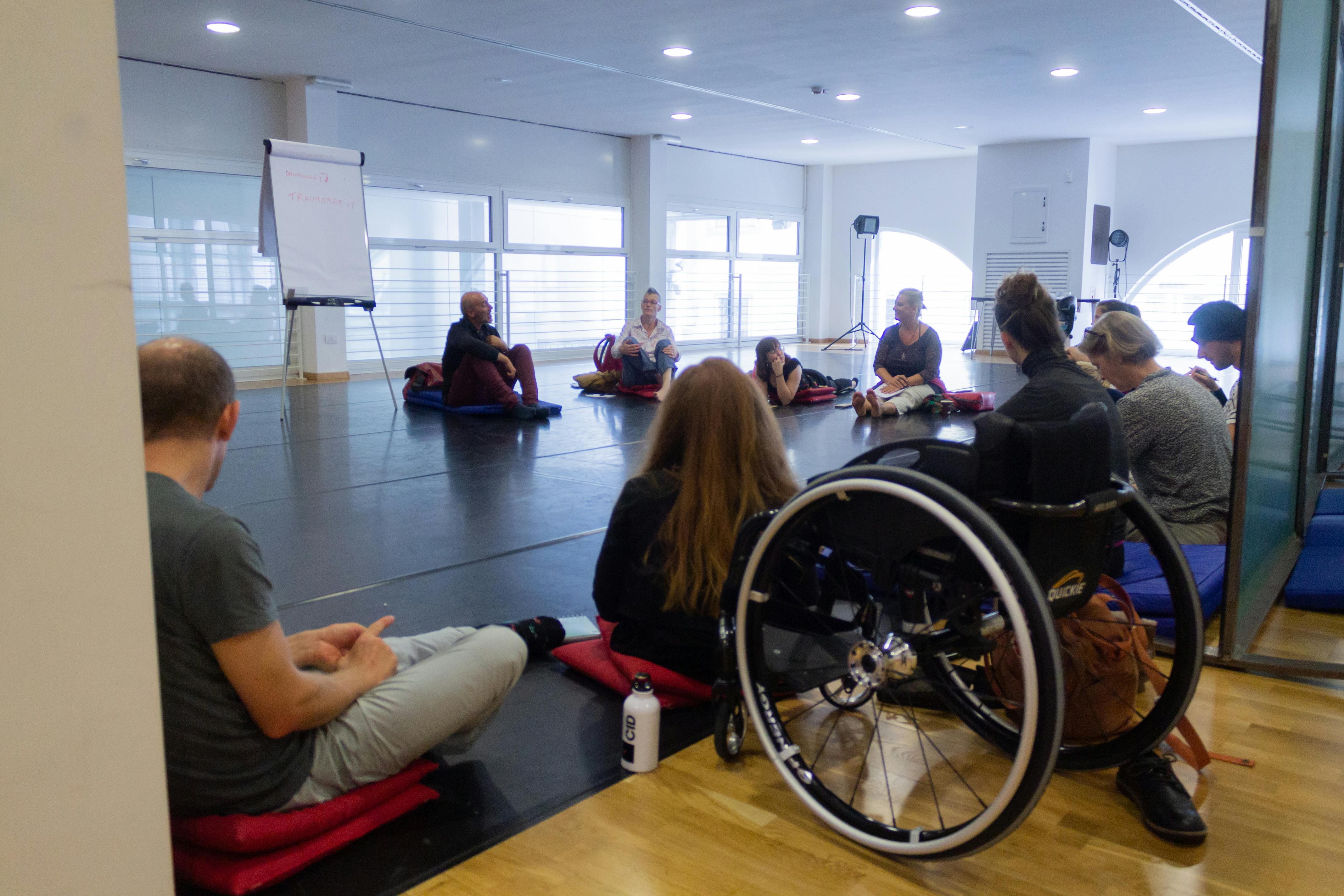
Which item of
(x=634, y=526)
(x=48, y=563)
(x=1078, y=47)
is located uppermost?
(x=1078, y=47)

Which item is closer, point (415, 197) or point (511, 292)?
point (415, 197)

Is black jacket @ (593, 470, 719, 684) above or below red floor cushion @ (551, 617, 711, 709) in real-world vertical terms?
above

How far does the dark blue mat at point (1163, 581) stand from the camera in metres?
2.63

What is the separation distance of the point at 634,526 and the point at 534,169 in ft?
32.1

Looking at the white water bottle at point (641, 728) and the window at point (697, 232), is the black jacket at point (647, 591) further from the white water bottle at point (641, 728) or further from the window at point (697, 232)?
the window at point (697, 232)

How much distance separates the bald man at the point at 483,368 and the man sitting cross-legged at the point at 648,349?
3.53ft

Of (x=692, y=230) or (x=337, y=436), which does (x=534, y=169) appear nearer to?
(x=692, y=230)

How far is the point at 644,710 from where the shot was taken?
195 cm

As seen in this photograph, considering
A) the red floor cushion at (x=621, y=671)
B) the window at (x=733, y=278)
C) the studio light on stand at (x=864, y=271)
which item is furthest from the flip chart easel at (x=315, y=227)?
the studio light on stand at (x=864, y=271)

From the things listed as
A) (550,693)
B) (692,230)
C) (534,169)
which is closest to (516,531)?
(550,693)

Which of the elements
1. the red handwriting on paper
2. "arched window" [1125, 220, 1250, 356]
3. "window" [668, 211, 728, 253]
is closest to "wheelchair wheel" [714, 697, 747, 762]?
the red handwriting on paper

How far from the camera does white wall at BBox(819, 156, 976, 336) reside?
14.1 meters

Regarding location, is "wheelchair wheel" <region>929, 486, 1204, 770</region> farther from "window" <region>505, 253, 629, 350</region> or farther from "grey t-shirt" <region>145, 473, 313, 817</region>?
"window" <region>505, 253, 629, 350</region>

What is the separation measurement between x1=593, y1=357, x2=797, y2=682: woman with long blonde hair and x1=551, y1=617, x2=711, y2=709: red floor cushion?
12cm
